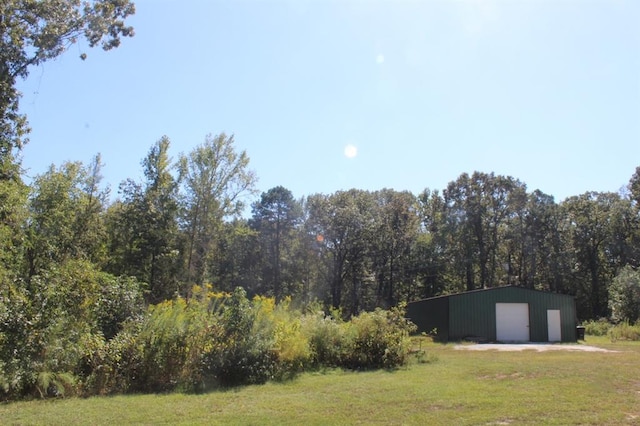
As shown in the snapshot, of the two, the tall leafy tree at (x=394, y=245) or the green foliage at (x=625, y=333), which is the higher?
the tall leafy tree at (x=394, y=245)

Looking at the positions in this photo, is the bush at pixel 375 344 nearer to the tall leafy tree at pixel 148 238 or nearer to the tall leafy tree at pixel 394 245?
the tall leafy tree at pixel 148 238

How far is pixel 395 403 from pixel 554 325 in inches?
849

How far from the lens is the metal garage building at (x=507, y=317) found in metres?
25.7

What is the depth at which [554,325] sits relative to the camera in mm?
26156

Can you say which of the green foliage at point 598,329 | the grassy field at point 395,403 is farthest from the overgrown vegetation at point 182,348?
the green foliage at point 598,329

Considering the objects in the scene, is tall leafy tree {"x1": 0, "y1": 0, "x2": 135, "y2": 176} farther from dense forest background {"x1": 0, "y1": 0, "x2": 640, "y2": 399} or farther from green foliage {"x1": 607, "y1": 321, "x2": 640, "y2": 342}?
green foliage {"x1": 607, "y1": 321, "x2": 640, "y2": 342}

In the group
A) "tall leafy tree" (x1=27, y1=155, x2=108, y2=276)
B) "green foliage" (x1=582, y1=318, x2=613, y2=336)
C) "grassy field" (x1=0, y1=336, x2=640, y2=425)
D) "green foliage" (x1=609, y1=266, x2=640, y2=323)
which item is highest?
"tall leafy tree" (x1=27, y1=155, x2=108, y2=276)

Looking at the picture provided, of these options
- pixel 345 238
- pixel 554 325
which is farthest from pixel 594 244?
pixel 554 325

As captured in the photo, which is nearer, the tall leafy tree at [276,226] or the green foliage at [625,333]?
the green foliage at [625,333]

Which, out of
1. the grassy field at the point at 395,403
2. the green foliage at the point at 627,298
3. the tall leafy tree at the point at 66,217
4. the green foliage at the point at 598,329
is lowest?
the green foliage at the point at 598,329

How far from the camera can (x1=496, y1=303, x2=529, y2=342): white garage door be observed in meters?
25.8

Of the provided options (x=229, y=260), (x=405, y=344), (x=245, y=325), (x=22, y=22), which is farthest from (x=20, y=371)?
(x=229, y=260)

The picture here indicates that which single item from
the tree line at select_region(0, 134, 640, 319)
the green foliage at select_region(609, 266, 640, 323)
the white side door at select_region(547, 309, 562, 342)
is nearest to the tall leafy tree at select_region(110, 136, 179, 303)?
the tree line at select_region(0, 134, 640, 319)

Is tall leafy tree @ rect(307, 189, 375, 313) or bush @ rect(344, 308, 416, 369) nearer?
bush @ rect(344, 308, 416, 369)
